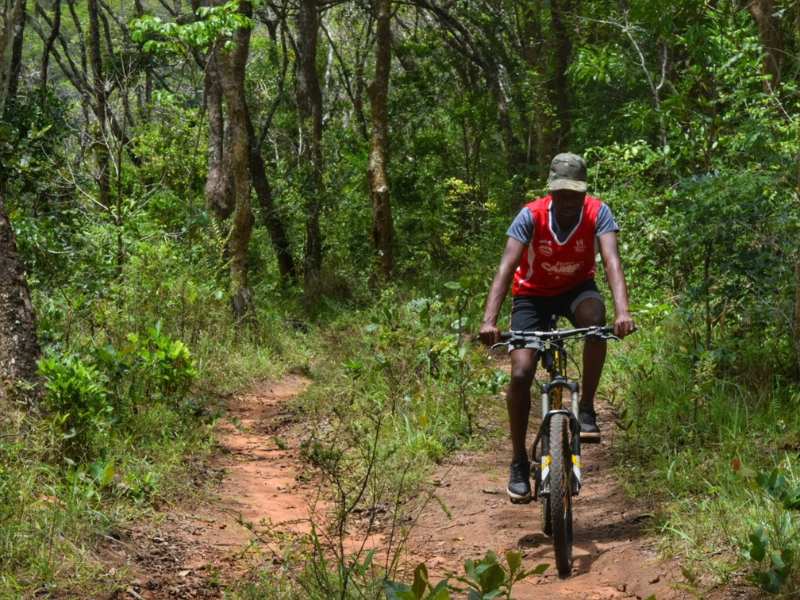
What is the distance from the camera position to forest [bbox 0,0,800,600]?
4.57m

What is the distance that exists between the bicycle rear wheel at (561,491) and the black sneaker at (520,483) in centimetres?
44

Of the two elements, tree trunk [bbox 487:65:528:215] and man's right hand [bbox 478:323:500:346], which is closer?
man's right hand [bbox 478:323:500:346]

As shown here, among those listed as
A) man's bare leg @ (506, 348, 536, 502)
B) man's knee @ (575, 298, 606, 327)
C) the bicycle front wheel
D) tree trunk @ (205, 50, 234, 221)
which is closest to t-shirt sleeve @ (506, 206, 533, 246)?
man's knee @ (575, 298, 606, 327)

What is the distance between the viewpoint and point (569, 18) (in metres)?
15.8

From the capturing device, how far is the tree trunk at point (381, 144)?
1311 centimetres

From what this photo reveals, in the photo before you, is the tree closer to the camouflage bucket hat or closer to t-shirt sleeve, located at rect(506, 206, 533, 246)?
t-shirt sleeve, located at rect(506, 206, 533, 246)

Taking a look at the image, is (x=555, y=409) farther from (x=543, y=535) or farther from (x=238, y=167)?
(x=238, y=167)

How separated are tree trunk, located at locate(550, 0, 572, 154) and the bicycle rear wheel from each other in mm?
12173

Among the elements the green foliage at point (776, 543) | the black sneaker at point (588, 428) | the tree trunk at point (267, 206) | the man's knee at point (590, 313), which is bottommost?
the green foliage at point (776, 543)

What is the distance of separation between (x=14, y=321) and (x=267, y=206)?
10.3 meters

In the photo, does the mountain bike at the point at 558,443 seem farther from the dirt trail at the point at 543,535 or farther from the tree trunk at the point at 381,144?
the tree trunk at the point at 381,144

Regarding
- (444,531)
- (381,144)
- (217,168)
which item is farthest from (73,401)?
(381,144)

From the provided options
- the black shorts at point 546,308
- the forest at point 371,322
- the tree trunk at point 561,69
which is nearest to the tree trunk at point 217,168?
the forest at point 371,322

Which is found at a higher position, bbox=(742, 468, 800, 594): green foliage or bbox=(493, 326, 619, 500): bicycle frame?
bbox=(493, 326, 619, 500): bicycle frame
